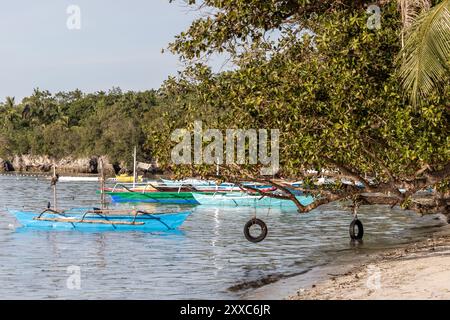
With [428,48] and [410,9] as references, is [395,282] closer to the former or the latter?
[428,48]

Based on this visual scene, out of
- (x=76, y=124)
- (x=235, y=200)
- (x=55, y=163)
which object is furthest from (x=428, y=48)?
(x=76, y=124)

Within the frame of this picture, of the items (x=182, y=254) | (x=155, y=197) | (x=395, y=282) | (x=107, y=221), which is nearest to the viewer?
(x=395, y=282)

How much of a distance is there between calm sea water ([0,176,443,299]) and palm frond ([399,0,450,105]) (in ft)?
34.3

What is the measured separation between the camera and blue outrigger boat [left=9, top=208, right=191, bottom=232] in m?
43.8

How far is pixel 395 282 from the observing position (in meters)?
20.1

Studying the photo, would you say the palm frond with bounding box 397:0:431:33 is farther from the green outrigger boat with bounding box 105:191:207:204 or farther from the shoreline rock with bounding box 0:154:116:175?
the shoreline rock with bounding box 0:154:116:175

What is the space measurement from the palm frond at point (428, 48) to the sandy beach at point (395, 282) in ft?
14.6

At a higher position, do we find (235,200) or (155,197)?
(155,197)

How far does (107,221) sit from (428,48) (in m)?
29.9

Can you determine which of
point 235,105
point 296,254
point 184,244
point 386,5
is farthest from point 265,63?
point 184,244

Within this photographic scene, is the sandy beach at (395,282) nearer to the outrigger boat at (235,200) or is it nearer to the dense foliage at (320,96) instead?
the dense foliage at (320,96)
